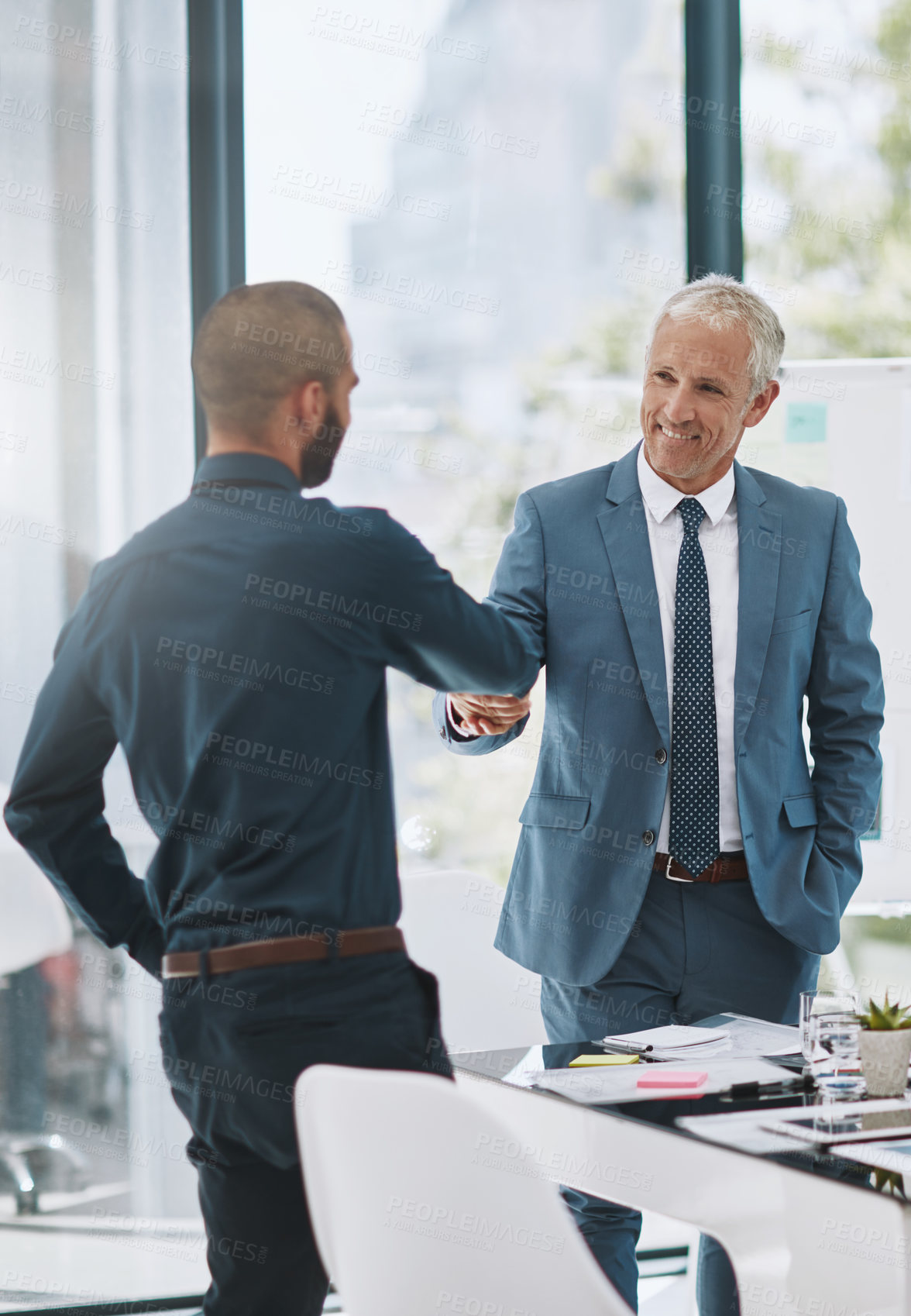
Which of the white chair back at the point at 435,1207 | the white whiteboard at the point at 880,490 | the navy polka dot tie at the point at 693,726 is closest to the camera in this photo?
the white chair back at the point at 435,1207

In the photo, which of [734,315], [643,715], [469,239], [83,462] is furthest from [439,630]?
[469,239]

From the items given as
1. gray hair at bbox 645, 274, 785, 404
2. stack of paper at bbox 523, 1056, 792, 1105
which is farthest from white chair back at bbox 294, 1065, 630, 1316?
gray hair at bbox 645, 274, 785, 404

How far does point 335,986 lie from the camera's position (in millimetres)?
1545

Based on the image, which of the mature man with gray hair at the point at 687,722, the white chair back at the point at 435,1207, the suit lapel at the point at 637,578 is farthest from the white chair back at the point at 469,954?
the white chair back at the point at 435,1207

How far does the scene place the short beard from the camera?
1629 millimetres

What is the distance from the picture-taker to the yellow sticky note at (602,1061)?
1.80 m

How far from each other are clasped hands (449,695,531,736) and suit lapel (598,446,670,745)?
0.25 m

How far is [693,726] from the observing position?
2250mm

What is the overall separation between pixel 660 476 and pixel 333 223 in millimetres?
1234

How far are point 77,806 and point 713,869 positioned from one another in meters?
1.06

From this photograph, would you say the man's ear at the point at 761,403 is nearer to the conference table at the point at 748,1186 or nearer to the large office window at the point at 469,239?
the large office window at the point at 469,239

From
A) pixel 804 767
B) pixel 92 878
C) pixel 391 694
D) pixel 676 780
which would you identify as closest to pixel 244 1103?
pixel 92 878

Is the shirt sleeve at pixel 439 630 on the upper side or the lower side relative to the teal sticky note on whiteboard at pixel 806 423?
lower

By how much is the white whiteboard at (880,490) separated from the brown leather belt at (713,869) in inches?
45.4
